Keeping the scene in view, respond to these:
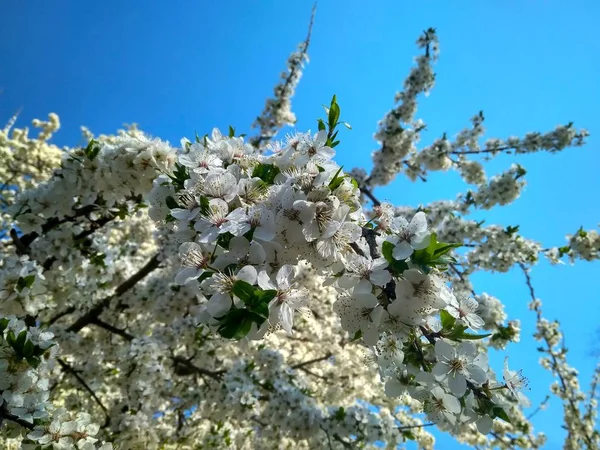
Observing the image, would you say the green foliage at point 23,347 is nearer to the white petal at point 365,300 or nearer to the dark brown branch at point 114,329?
the white petal at point 365,300

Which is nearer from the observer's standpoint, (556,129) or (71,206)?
(71,206)

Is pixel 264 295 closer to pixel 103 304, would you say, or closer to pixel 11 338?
pixel 11 338

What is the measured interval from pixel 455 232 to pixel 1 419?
5.97 metres

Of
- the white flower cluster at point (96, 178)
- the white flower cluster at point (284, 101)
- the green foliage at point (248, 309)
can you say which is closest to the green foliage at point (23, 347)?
the white flower cluster at point (96, 178)

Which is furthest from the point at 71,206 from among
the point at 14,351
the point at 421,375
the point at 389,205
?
the point at 421,375

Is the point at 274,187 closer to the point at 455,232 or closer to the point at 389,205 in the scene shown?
the point at 389,205

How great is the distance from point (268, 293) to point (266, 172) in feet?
2.27

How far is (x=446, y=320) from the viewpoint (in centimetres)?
158

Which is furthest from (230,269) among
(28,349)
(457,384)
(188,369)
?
(188,369)

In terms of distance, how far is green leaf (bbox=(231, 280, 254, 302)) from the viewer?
1333mm

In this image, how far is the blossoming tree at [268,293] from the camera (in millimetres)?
1521

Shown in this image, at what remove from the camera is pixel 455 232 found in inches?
251

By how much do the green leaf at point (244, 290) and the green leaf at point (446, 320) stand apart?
0.79m

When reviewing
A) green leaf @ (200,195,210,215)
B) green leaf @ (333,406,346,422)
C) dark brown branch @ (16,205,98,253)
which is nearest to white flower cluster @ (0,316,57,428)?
green leaf @ (200,195,210,215)
